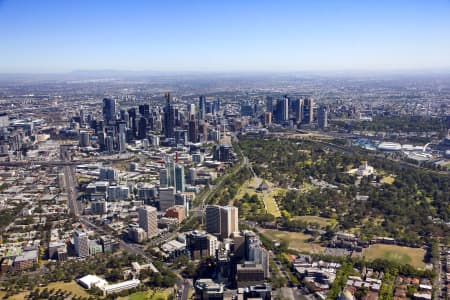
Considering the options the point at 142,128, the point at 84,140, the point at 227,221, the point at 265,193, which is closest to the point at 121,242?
the point at 227,221

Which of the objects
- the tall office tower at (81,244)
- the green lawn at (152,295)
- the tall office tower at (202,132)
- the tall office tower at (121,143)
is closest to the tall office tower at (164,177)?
the tall office tower at (81,244)

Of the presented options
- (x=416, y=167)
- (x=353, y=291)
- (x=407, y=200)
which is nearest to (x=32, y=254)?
(x=353, y=291)

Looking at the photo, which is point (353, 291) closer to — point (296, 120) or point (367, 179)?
point (367, 179)

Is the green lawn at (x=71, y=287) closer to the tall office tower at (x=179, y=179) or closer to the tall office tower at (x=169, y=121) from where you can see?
the tall office tower at (x=179, y=179)

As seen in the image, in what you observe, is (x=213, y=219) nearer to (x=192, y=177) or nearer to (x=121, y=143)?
(x=192, y=177)

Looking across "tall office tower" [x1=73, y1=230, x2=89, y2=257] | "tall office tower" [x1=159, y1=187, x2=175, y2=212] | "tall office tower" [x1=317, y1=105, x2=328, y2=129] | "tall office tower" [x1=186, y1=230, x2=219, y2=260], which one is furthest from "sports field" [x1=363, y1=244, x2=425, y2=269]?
"tall office tower" [x1=317, y1=105, x2=328, y2=129]
